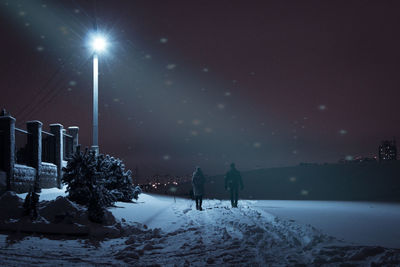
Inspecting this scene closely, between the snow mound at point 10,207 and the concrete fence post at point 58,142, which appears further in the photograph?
the concrete fence post at point 58,142

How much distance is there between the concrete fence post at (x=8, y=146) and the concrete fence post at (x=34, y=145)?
2.64 m

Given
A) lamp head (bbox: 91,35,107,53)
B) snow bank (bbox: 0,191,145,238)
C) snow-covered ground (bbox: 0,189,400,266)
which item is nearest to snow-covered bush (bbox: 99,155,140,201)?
lamp head (bbox: 91,35,107,53)

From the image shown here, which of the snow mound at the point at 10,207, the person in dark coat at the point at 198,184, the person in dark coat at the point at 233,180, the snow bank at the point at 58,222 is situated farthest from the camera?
the person in dark coat at the point at 233,180

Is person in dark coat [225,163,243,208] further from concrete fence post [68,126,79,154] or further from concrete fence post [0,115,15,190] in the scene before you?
→ concrete fence post [68,126,79,154]

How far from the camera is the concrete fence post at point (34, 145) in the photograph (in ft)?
56.5

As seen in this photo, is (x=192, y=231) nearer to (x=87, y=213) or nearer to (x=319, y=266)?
(x=87, y=213)

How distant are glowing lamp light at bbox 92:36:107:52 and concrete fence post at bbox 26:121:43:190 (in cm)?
435

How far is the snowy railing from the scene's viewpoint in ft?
47.1

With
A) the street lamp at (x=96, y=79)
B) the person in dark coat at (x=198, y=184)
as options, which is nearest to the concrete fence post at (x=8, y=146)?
the street lamp at (x=96, y=79)

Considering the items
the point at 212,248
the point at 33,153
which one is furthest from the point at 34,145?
the point at 212,248

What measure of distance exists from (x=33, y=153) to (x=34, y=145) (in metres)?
0.37

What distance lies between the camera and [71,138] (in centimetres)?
2459

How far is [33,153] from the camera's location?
17344 millimetres

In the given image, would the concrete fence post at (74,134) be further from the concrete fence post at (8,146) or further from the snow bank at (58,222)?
the snow bank at (58,222)
